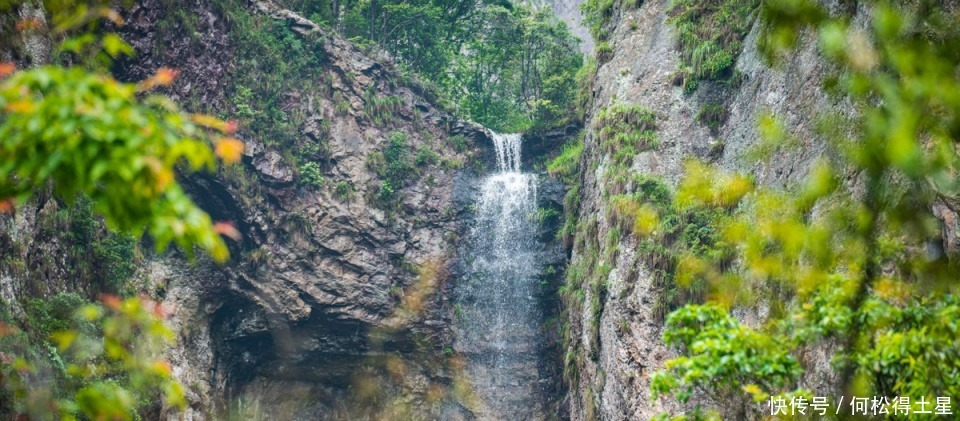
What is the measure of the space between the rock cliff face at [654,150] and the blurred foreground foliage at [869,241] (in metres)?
1.37

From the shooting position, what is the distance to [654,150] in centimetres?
1360

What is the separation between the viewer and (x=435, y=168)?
64.8 ft

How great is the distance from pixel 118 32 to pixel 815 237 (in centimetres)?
1536

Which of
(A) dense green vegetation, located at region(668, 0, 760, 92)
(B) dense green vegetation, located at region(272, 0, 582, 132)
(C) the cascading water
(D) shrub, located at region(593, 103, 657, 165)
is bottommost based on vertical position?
(C) the cascading water

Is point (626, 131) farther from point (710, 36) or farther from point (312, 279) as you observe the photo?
point (312, 279)

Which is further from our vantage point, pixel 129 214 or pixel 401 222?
pixel 401 222

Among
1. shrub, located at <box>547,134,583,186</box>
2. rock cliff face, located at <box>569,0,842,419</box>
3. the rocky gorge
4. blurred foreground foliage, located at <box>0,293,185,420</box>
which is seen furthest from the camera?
shrub, located at <box>547,134,583,186</box>

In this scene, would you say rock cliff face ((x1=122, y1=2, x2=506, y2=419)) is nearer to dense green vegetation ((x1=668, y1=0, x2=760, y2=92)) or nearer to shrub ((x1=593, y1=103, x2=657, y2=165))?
shrub ((x1=593, y1=103, x2=657, y2=165))

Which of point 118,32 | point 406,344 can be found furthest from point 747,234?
point 118,32

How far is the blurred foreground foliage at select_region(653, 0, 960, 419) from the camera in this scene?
4520 millimetres

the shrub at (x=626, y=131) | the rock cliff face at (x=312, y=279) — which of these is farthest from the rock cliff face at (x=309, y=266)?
the shrub at (x=626, y=131)

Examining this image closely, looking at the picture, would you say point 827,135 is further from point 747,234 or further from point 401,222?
point 401,222

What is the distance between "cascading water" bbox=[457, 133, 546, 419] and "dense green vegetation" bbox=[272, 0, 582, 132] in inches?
123

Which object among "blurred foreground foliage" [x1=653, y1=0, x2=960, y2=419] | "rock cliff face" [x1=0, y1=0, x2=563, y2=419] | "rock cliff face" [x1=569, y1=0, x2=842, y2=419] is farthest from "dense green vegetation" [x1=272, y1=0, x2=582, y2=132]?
"blurred foreground foliage" [x1=653, y1=0, x2=960, y2=419]
